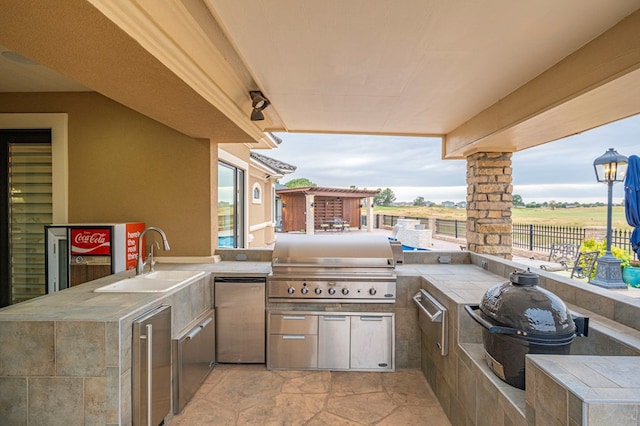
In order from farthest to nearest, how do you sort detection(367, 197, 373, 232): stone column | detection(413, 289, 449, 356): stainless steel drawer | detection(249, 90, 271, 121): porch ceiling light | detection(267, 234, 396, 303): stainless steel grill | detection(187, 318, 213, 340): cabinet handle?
detection(367, 197, 373, 232): stone column
detection(267, 234, 396, 303): stainless steel grill
detection(249, 90, 271, 121): porch ceiling light
detection(187, 318, 213, 340): cabinet handle
detection(413, 289, 449, 356): stainless steel drawer

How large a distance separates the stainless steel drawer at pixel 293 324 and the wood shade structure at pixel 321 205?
8.59 m

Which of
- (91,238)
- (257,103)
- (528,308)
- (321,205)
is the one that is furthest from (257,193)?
(528,308)

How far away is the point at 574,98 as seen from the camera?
2.11 meters

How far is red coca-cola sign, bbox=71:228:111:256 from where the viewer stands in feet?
9.93

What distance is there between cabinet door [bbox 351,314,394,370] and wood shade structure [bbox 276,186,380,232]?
8.64m

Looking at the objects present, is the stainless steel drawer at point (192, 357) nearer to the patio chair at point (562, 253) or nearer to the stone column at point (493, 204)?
the stone column at point (493, 204)

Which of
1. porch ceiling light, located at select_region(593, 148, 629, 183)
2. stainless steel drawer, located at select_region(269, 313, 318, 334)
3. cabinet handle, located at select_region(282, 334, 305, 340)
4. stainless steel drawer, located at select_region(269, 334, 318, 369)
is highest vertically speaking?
porch ceiling light, located at select_region(593, 148, 629, 183)

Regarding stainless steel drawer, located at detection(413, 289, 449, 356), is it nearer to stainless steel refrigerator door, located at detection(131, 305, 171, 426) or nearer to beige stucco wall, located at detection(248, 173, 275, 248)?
stainless steel refrigerator door, located at detection(131, 305, 171, 426)

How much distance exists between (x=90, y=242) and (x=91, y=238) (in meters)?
0.04

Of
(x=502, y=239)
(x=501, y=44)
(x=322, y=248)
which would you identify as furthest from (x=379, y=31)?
(x=502, y=239)

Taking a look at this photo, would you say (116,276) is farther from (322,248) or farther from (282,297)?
Result: (322,248)

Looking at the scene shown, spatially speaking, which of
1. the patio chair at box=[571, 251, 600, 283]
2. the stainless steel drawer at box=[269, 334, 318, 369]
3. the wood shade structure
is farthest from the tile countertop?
the wood shade structure

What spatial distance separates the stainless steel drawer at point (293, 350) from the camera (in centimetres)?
314

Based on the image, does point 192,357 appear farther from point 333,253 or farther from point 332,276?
point 333,253
